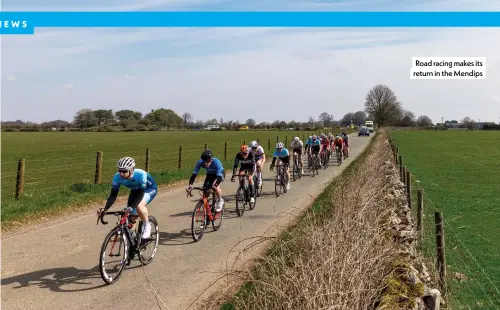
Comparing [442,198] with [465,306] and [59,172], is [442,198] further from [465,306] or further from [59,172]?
[59,172]

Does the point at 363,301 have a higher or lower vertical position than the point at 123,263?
higher

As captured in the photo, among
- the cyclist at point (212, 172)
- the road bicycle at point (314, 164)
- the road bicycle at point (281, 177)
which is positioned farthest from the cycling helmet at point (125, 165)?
the road bicycle at point (314, 164)

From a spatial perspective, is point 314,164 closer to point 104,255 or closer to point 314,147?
point 314,147

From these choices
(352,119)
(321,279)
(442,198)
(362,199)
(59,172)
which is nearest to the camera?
(321,279)

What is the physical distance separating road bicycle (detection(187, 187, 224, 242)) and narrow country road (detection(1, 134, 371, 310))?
0.60 ft

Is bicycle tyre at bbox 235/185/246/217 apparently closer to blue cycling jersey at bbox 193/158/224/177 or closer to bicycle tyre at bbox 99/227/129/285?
blue cycling jersey at bbox 193/158/224/177

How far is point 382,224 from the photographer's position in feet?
21.8

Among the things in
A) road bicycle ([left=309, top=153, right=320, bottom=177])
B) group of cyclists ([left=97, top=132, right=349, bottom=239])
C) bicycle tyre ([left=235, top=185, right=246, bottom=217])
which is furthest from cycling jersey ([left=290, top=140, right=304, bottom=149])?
bicycle tyre ([left=235, top=185, right=246, bottom=217])

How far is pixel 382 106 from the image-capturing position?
399ft

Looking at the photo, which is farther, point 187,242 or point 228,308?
point 187,242

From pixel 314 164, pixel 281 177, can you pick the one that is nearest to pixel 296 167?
pixel 314 164

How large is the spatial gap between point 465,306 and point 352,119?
176 metres

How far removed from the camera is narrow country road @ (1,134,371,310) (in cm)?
609

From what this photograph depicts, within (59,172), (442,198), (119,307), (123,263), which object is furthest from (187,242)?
(59,172)
